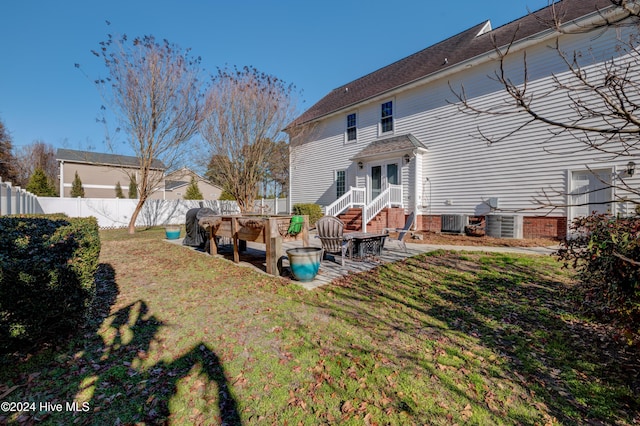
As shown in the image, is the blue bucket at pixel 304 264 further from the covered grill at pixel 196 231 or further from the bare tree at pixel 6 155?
the bare tree at pixel 6 155

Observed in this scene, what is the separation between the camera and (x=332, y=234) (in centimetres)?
720

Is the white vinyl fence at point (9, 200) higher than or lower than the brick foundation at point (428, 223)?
higher

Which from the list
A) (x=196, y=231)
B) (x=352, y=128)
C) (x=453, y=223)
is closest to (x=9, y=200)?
(x=196, y=231)

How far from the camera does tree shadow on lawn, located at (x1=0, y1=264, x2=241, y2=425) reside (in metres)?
2.32

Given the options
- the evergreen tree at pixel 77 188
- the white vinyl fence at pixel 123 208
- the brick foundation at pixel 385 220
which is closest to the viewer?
the brick foundation at pixel 385 220

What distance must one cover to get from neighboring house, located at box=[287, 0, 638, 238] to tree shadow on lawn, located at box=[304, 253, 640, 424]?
3.81 m

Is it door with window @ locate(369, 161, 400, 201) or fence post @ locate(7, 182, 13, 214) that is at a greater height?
door with window @ locate(369, 161, 400, 201)

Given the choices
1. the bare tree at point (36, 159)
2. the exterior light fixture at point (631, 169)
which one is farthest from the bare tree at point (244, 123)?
the bare tree at point (36, 159)

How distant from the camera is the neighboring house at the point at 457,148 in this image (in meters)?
9.30

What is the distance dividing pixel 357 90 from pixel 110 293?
16518mm

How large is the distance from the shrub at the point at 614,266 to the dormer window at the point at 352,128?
43.6 feet

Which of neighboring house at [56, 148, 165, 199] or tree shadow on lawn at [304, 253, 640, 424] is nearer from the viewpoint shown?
tree shadow on lawn at [304, 253, 640, 424]

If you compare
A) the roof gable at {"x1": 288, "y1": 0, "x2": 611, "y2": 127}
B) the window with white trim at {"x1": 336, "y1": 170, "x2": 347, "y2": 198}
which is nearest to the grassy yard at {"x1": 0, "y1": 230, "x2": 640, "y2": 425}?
the roof gable at {"x1": 288, "y1": 0, "x2": 611, "y2": 127}

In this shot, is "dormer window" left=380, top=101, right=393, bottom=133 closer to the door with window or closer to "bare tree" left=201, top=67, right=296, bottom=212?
the door with window
